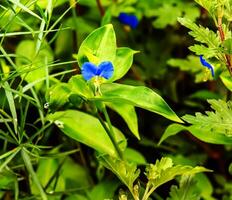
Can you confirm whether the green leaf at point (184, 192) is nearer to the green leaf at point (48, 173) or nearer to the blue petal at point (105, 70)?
the blue petal at point (105, 70)

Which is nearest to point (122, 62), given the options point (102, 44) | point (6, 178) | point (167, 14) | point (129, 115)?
point (102, 44)

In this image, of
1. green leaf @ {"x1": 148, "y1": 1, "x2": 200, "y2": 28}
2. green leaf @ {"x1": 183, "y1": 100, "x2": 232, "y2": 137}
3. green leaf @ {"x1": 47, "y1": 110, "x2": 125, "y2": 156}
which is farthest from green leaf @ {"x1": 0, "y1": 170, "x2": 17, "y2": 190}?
green leaf @ {"x1": 148, "y1": 1, "x2": 200, "y2": 28}

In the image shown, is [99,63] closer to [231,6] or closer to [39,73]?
[231,6]

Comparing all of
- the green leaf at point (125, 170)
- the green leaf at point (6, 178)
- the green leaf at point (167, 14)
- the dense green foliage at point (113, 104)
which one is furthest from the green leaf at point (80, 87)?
the green leaf at point (167, 14)

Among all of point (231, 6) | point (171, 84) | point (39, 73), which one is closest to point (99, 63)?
point (231, 6)

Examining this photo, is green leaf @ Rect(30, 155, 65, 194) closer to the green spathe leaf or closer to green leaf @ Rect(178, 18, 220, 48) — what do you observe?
the green spathe leaf

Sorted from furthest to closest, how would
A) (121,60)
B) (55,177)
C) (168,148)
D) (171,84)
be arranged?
(171,84)
(168,148)
(55,177)
(121,60)
